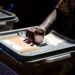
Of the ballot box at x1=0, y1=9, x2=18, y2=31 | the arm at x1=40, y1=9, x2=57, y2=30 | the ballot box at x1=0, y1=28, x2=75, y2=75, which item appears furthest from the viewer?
the ballot box at x1=0, y1=9, x2=18, y2=31

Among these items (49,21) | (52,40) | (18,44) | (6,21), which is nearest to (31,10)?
(6,21)

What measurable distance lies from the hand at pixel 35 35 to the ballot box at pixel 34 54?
0.03m

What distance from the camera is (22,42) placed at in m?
1.62

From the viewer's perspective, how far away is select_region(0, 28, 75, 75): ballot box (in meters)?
1.44

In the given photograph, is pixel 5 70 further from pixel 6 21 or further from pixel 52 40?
pixel 6 21

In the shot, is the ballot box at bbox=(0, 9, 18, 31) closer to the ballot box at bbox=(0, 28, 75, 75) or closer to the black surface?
the ballot box at bbox=(0, 28, 75, 75)

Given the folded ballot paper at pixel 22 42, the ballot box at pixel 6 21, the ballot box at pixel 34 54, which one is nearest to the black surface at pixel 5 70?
the ballot box at pixel 34 54

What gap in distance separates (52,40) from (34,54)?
0.30 metres

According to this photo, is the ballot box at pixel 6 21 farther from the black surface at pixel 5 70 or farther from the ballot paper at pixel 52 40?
the black surface at pixel 5 70

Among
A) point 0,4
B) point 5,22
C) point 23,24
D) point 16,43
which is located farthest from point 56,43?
point 23,24

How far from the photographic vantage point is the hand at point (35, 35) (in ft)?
5.32

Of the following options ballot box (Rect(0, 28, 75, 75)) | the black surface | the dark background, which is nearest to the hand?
ballot box (Rect(0, 28, 75, 75))

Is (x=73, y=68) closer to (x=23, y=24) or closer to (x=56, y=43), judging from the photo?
(x=56, y=43)

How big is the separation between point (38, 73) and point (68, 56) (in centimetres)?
21
